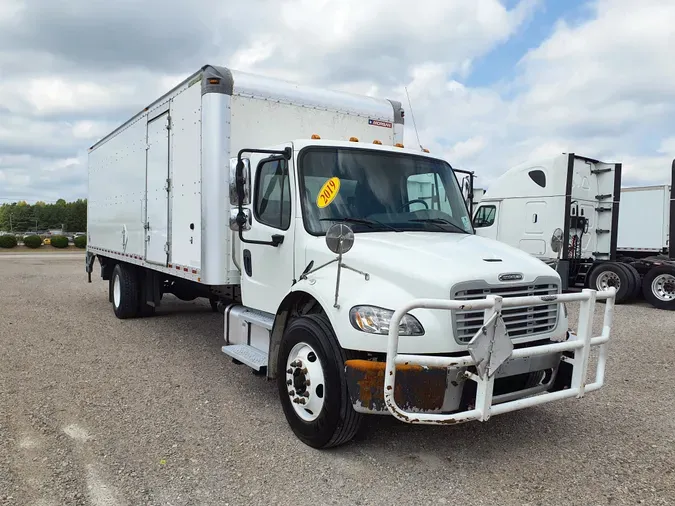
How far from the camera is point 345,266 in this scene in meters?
3.90

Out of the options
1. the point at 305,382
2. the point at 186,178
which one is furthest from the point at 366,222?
the point at 186,178

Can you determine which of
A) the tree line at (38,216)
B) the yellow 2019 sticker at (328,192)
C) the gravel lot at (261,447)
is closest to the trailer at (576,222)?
the gravel lot at (261,447)

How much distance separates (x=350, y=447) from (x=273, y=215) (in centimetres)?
212

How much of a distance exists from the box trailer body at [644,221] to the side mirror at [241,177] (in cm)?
1476

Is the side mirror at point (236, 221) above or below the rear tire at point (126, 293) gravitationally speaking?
above

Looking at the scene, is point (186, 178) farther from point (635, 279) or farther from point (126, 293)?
point (635, 279)

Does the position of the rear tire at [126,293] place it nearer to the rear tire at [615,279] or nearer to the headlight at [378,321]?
the headlight at [378,321]

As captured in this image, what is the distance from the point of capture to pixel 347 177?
4797mm

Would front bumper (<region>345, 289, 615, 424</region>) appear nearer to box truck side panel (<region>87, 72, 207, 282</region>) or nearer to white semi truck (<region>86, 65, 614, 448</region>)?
white semi truck (<region>86, 65, 614, 448</region>)

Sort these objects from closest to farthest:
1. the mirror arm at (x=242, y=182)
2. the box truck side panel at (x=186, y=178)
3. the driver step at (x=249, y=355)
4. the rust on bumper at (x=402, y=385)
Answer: the rust on bumper at (x=402, y=385), the mirror arm at (x=242, y=182), the driver step at (x=249, y=355), the box truck side panel at (x=186, y=178)

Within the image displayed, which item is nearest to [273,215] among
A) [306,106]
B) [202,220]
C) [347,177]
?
[347,177]

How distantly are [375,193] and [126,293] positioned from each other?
6.13 meters

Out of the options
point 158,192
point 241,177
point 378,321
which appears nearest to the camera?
point 378,321

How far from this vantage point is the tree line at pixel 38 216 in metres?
132
